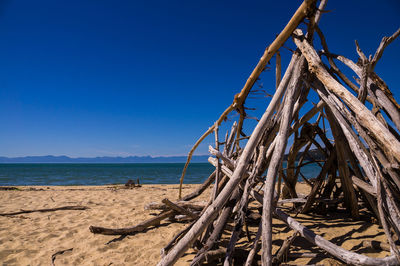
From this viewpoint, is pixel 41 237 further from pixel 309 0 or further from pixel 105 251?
pixel 309 0

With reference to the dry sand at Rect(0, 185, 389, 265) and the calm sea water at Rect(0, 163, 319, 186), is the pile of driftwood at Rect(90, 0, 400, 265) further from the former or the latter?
the calm sea water at Rect(0, 163, 319, 186)

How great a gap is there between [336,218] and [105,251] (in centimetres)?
383

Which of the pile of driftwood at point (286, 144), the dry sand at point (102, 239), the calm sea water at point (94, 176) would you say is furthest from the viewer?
the calm sea water at point (94, 176)

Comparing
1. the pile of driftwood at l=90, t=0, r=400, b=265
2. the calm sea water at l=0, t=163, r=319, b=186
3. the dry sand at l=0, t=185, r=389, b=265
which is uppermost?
the pile of driftwood at l=90, t=0, r=400, b=265

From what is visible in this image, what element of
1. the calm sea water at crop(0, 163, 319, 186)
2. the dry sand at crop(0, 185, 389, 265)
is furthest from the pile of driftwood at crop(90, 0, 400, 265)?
the calm sea water at crop(0, 163, 319, 186)

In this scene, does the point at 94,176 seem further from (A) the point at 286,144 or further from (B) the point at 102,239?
(A) the point at 286,144

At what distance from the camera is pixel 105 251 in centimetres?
325

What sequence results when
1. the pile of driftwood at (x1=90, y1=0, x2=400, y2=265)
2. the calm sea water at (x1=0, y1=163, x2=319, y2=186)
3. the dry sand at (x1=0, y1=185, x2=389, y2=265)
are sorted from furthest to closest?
the calm sea water at (x1=0, y1=163, x2=319, y2=186) < the dry sand at (x1=0, y1=185, x2=389, y2=265) < the pile of driftwood at (x1=90, y1=0, x2=400, y2=265)

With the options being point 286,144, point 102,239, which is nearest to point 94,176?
point 102,239

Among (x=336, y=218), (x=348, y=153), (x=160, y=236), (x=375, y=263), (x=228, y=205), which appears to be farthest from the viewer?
(x=336, y=218)

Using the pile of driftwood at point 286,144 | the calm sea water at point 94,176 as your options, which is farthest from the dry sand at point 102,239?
the calm sea water at point 94,176

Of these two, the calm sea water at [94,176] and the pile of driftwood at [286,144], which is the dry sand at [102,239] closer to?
the pile of driftwood at [286,144]

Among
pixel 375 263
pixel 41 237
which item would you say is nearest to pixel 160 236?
pixel 41 237

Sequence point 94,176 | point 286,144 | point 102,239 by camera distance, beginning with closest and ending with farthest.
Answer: point 286,144 → point 102,239 → point 94,176
